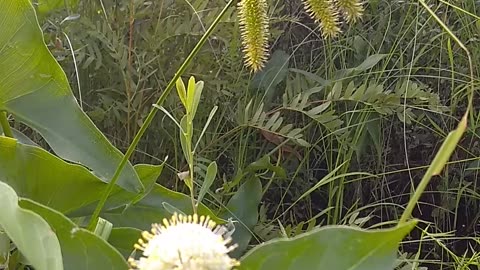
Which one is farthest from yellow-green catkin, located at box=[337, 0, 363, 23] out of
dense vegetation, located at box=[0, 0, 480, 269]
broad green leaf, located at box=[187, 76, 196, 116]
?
dense vegetation, located at box=[0, 0, 480, 269]

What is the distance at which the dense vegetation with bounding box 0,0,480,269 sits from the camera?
869 mm

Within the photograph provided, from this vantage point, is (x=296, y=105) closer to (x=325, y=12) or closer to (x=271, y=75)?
(x=271, y=75)

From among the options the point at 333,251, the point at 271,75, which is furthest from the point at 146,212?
the point at 271,75

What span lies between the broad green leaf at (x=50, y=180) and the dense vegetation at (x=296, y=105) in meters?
0.23

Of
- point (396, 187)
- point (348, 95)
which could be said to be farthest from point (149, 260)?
point (396, 187)

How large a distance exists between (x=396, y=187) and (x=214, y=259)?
2.52 ft

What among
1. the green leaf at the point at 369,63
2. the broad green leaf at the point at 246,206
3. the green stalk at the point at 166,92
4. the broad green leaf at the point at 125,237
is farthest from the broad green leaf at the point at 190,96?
the green leaf at the point at 369,63

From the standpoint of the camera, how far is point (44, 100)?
0.57 metres

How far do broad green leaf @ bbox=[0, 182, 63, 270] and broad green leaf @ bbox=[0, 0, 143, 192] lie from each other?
6.8 inches

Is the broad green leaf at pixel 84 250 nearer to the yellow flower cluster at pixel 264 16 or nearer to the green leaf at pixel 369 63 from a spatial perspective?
the yellow flower cluster at pixel 264 16

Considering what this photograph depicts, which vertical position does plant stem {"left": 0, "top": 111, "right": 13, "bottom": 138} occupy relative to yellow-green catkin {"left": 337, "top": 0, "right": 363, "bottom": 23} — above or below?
below

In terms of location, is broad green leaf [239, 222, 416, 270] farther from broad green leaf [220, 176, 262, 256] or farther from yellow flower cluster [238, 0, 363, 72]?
broad green leaf [220, 176, 262, 256]

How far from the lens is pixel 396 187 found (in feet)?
3.37

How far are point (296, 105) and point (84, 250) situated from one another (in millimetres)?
494
